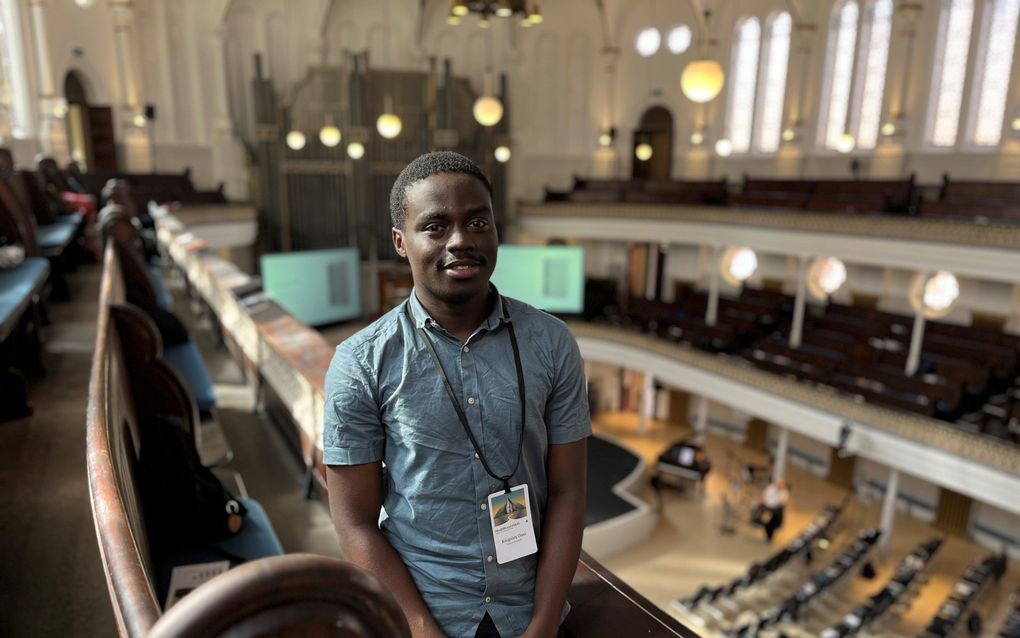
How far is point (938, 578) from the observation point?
1095cm

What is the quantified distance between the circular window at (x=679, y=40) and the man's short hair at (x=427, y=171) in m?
19.0

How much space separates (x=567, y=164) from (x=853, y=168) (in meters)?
8.45

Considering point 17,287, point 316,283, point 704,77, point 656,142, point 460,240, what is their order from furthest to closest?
point 656,142 < point 316,283 < point 704,77 < point 17,287 < point 460,240

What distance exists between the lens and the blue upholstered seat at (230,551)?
6.08 ft

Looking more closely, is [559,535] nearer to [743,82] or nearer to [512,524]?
[512,524]

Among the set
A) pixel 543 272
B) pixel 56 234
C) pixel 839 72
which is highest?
pixel 839 72

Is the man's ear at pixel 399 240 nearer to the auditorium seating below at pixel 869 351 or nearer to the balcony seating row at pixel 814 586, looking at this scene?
the balcony seating row at pixel 814 586

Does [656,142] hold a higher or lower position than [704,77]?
higher

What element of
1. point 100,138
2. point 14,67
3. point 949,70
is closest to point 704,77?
point 949,70

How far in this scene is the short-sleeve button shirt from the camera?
3.97 feet

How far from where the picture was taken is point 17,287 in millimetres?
2559

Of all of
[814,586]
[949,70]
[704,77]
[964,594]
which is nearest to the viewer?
[704,77]

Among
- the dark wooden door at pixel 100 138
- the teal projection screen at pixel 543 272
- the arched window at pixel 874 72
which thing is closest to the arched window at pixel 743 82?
the arched window at pixel 874 72

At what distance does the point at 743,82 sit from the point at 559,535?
18.3 meters
